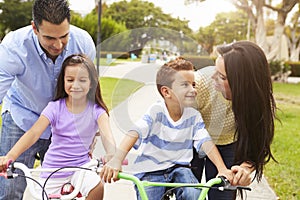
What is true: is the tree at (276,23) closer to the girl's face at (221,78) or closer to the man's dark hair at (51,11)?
the man's dark hair at (51,11)

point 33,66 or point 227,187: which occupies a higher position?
point 33,66

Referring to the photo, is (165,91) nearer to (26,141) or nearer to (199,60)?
(199,60)

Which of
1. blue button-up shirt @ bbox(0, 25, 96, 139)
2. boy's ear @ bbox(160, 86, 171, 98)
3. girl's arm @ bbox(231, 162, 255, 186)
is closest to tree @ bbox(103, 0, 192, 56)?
boy's ear @ bbox(160, 86, 171, 98)

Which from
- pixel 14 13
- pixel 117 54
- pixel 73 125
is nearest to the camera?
pixel 117 54

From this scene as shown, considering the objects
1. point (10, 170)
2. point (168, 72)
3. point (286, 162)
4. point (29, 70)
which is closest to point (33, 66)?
point (29, 70)

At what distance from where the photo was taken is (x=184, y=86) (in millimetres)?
1957

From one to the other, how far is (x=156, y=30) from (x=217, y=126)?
21.2 inches

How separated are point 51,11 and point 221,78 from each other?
34.7 inches

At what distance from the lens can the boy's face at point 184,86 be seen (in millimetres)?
1950

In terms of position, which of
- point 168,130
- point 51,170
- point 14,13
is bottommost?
point 51,170

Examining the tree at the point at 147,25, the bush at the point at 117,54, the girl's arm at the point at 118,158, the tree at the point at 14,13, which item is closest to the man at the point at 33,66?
the tree at the point at 147,25

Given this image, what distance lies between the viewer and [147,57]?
6.34 feet

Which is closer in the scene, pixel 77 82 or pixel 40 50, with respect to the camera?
pixel 77 82

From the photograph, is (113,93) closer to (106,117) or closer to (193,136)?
(106,117)
